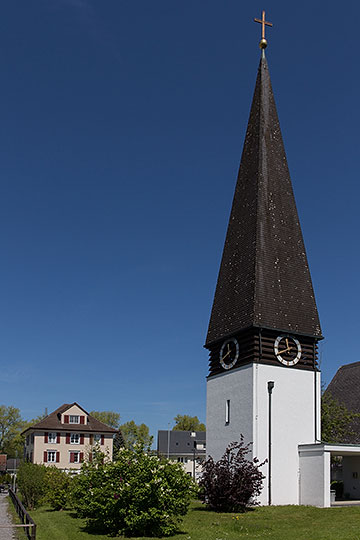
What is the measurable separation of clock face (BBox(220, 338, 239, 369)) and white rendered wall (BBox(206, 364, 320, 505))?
50 cm

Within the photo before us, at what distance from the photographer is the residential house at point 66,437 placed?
185ft

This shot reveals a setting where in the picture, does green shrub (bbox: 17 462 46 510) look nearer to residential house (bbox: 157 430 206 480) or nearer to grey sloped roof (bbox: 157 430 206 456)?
residential house (bbox: 157 430 206 480)

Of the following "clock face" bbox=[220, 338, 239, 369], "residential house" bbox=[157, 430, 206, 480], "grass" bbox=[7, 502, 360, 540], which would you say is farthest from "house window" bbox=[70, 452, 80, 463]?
"grass" bbox=[7, 502, 360, 540]

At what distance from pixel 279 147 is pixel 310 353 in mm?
11325

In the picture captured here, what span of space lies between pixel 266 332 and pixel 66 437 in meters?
38.1

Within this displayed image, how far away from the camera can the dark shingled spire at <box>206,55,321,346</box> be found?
26.2 meters

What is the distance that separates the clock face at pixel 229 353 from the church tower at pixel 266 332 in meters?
0.05

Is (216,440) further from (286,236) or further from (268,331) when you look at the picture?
(286,236)

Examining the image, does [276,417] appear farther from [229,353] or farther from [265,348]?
[229,353]

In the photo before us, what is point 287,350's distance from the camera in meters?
25.6

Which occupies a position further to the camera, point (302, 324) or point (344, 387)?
point (344, 387)

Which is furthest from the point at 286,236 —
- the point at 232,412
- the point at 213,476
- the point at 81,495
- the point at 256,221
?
the point at 81,495

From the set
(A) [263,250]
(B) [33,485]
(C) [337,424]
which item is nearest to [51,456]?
(B) [33,485]

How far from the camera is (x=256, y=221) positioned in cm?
2792
